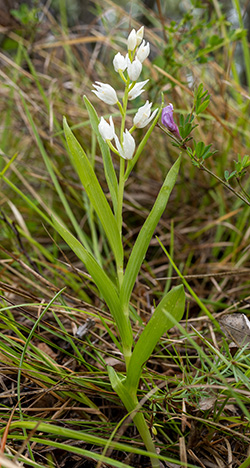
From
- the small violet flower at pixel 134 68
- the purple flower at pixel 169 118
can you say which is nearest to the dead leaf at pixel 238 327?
the purple flower at pixel 169 118

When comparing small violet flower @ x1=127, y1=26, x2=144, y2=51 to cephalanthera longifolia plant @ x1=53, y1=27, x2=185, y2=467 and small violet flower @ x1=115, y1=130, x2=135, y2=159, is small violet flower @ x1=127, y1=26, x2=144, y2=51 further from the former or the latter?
small violet flower @ x1=115, y1=130, x2=135, y2=159

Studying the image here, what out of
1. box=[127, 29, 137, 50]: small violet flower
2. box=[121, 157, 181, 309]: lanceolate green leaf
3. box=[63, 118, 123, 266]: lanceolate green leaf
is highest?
box=[127, 29, 137, 50]: small violet flower

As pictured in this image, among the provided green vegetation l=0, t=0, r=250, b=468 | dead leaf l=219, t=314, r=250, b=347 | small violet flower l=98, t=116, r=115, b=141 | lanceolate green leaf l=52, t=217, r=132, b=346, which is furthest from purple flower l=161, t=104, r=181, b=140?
dead leaf l=219, t=314, r=250, b=347

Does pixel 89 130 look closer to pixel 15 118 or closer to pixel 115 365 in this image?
pixel 15 118

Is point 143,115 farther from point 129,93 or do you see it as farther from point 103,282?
point 103,282

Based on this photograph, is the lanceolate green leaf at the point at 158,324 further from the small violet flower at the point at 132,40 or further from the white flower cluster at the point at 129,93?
the small violet flower at the point at 132,40

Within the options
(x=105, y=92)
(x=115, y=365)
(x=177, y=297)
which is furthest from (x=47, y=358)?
(x=105, y=92)

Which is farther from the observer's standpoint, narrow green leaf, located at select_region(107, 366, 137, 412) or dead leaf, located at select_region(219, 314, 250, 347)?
dead leaf, located at select_region(219, 314, 250, 347)
